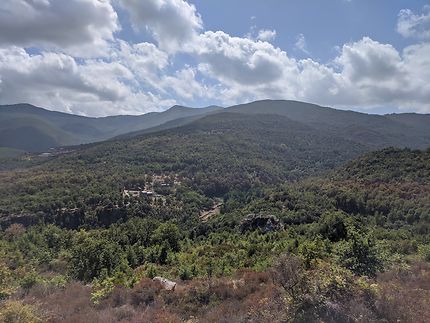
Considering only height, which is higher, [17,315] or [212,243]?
[17,315]

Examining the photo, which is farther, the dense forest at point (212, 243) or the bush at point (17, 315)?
the dense forest at point (212, 243)

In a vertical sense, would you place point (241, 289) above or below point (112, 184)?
above

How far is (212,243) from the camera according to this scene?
56781mm

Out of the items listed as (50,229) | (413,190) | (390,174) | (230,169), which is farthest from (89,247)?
(230,169)

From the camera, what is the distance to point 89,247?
117ft

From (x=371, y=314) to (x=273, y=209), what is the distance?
7619 cm

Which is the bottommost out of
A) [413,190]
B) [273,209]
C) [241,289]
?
[273,209]

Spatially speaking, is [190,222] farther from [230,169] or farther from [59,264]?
[230,169]

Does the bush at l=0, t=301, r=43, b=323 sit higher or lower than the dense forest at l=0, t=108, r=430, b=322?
higher

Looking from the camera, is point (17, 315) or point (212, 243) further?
point (212, 243)

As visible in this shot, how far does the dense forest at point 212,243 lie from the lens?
13461mm

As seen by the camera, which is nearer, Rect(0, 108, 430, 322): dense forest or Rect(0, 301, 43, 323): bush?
Rect(0, 301, 43, 323): bush

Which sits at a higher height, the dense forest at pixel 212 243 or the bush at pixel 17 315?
the bush at pixel 17 315

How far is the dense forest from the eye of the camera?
1346 centimetres
